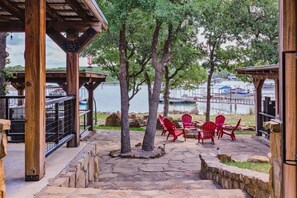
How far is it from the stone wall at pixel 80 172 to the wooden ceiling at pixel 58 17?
2233 mm

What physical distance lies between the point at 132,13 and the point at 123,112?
2876mm

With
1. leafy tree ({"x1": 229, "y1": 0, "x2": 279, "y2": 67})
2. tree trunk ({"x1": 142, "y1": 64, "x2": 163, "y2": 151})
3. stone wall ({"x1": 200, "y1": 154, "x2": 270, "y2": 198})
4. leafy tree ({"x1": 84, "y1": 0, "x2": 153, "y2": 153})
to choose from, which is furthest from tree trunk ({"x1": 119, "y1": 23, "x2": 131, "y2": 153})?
leafy tree ({"x1": 229, "y1": 0, "x2": 279, "y2": 67})

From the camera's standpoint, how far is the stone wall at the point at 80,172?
4130 millimetres

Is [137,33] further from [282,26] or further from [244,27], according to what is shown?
[282,26]

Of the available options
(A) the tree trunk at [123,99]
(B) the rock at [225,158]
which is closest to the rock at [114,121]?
(A) the tree trunk at [123,99]

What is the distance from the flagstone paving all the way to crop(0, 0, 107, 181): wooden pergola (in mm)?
661

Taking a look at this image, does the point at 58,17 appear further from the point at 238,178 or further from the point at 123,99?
the point at 238,178

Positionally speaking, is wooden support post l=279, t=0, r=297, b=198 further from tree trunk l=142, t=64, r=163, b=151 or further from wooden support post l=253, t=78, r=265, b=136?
wooden support post l=253, t=78, r=265, b=136

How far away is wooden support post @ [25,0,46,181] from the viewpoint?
3904 mm

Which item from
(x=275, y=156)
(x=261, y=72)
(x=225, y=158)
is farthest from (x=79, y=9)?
(x=261, y=72)

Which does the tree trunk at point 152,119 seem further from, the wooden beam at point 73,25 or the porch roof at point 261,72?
the wooden beam at point 73,25

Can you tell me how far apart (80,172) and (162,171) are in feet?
10.2

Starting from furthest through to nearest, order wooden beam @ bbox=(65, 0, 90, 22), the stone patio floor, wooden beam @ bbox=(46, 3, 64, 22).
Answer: the stone patio floor < wooden beam @ bbox=(46, 3, 64, 22) < wooden beam @ bbox=(65, 0, 90, 22)

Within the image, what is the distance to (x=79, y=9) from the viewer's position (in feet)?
17.5
